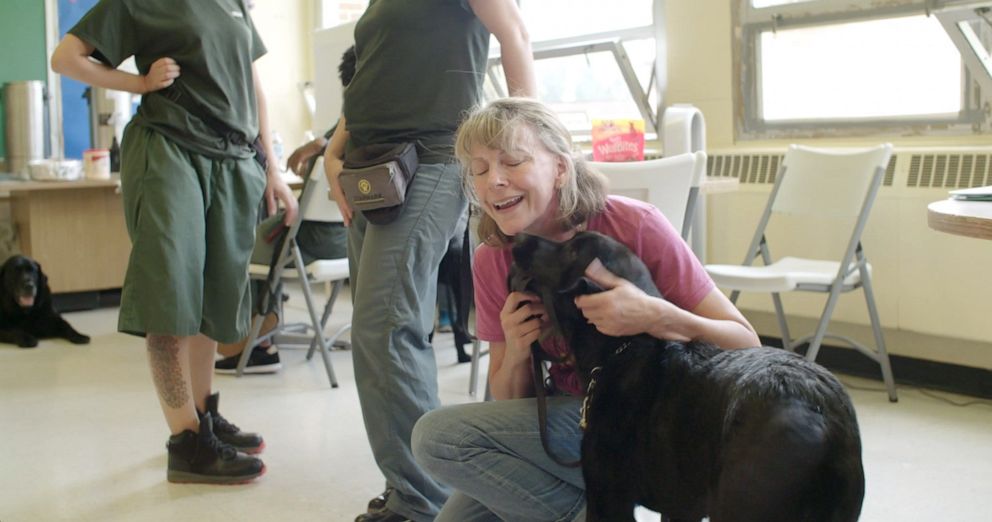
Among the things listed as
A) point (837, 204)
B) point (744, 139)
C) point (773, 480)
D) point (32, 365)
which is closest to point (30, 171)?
point (32, 365)

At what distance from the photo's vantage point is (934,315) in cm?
346

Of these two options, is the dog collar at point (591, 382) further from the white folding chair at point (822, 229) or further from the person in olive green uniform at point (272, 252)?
the person in olive green uniform at point (272, 252)

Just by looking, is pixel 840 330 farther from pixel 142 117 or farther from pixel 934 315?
pixel 142 117

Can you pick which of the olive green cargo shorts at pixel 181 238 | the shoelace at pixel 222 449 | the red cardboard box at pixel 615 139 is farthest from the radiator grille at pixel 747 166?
the shoelace at pixel 222 449

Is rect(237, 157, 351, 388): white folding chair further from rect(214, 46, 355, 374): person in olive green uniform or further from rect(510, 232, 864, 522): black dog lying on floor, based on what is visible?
rect(510, 232, 864, 522): black dog lying on floor

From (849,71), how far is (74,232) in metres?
4.07

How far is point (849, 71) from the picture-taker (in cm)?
402

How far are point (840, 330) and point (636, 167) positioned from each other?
1.79 meters

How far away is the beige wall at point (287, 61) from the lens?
22.4 ft

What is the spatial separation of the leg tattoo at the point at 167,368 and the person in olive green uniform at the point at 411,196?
2.17ft

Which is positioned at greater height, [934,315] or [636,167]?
[636,167]

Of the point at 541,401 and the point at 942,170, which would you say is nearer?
the point at 541,401

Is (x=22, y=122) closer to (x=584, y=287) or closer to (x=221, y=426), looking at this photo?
(x=221, y=426)

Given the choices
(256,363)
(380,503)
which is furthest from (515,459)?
(256,363)
